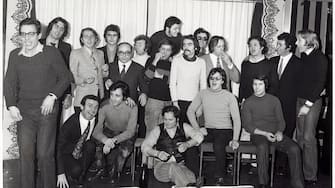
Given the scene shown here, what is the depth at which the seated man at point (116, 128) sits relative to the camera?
8.06ft

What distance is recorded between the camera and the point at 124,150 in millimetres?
2479

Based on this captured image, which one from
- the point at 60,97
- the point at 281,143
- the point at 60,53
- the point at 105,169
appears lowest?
the point at 105,169

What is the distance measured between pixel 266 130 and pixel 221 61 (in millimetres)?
428

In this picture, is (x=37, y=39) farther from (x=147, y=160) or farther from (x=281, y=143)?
(x=281, y=143)

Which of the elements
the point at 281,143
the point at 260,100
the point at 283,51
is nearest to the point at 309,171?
the point at 281,143

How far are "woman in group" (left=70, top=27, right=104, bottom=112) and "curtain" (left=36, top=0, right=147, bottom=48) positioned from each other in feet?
0.10

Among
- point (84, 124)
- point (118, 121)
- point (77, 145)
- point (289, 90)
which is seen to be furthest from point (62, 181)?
point (289, 90)

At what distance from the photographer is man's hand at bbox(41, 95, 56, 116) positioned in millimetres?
2328

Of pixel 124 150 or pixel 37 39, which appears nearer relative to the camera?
pixel 37 39

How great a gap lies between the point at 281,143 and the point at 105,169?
91 centimetres

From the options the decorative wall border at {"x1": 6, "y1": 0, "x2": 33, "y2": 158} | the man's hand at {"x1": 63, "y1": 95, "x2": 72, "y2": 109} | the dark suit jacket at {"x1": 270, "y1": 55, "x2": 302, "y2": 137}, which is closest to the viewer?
the decorative wall border at {"x1": 6, "y1": 0, "x2": 33, "y2": 158}

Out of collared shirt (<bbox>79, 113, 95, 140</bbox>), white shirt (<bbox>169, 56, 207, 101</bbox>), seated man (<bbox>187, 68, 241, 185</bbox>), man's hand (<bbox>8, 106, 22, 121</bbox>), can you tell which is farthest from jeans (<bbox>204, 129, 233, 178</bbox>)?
man's hand (<bbox>8, 106, 22, 121</bbox>)

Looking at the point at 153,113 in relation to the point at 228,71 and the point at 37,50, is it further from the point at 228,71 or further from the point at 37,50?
the point at 37,50

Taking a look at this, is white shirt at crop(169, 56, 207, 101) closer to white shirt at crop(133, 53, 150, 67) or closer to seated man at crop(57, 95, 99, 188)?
white shirt at crop(133, 53, 150, 67)
